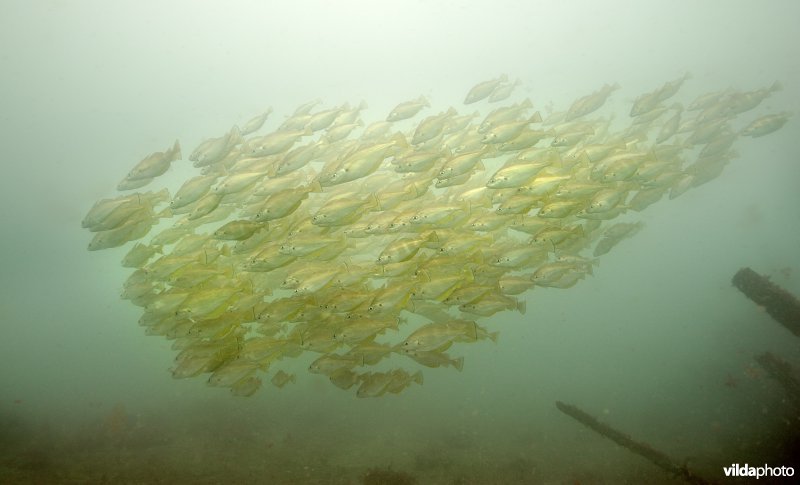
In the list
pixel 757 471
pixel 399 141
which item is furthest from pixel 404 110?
pixel 757 471

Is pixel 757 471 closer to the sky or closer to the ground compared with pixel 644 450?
closer to the ground

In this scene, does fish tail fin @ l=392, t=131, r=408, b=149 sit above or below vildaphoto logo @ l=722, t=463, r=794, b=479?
above

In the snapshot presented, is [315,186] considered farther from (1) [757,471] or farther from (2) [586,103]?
(1) [757,471]

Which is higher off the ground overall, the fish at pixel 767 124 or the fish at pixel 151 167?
the fish at pixel 151 167

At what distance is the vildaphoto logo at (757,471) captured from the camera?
877 centimetres

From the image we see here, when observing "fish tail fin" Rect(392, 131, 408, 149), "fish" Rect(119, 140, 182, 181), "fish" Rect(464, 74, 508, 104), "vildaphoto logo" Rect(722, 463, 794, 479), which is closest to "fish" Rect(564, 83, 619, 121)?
"fish" Rect(464, 74, 508, 104)

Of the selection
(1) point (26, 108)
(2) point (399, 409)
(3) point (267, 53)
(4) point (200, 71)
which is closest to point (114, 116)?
(1) point (26, 108)

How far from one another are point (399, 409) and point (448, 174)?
1467cm

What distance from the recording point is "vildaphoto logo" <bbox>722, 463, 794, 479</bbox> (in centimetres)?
877

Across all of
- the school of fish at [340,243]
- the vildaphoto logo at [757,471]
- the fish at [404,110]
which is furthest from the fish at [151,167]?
the vildaphoto logo at [757,471]

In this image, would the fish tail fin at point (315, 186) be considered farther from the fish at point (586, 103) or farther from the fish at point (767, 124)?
the fish at point (767, 124)

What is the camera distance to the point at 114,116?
6200 cm

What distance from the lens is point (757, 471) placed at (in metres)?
9.43

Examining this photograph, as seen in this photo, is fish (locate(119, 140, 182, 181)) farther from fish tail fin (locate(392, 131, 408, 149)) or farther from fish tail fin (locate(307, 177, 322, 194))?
fish tail fin (locate(392, 131, 408, 149))
